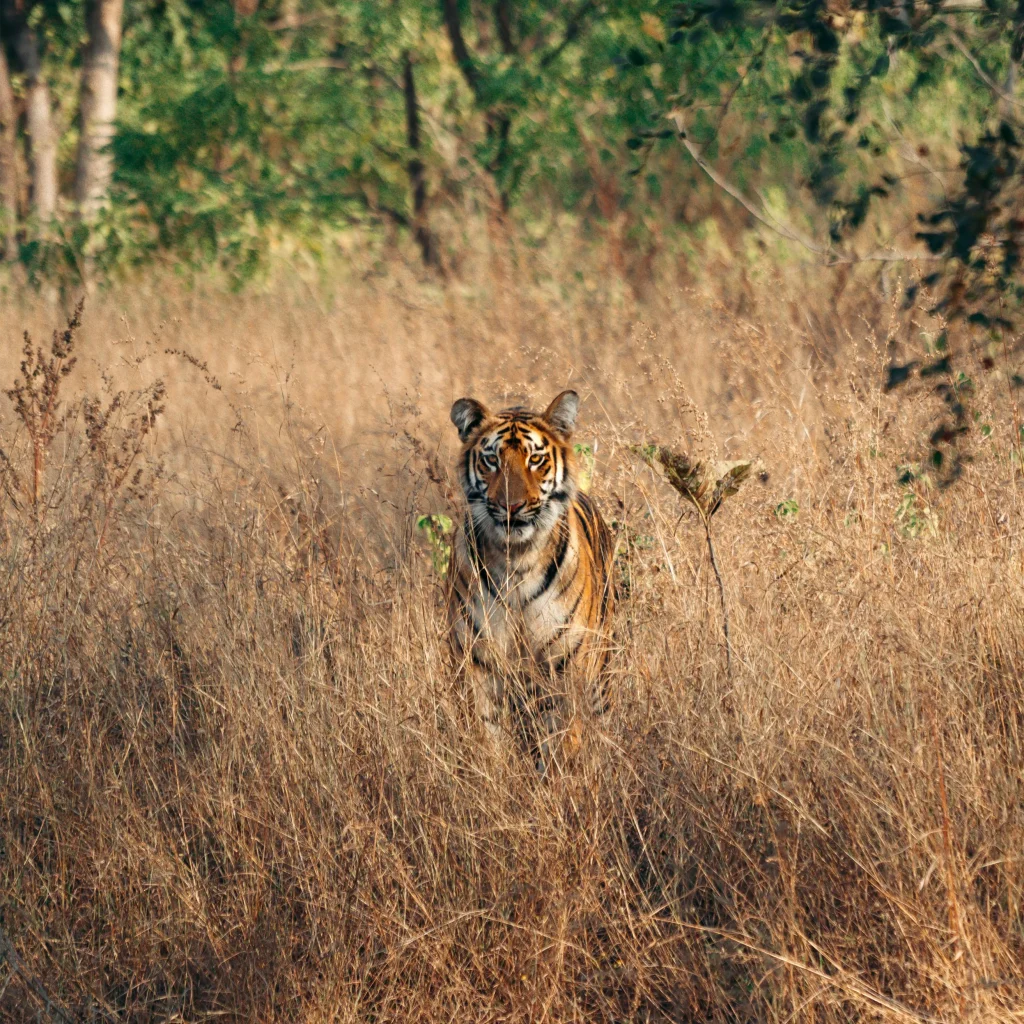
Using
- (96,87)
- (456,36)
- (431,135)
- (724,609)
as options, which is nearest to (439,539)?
(724,609)

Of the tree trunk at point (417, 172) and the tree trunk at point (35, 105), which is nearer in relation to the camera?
the tree trunk at point (417, 172)

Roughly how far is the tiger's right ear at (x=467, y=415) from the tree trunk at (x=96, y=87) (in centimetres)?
1011

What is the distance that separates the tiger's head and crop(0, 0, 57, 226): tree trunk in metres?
12.6

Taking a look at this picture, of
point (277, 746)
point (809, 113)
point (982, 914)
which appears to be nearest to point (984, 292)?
point (809, 113)

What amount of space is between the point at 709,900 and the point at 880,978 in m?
0.51

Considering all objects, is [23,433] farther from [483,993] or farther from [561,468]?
[483,993]

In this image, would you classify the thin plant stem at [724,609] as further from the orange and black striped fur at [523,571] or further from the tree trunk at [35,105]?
the tree trunk at [35,105]

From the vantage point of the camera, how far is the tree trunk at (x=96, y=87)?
13.5m

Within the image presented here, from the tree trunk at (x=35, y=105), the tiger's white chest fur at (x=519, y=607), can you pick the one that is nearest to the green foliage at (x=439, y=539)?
the tiger's white chest fur at (x=519, y=607)

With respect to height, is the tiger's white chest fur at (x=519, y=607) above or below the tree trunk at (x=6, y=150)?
below

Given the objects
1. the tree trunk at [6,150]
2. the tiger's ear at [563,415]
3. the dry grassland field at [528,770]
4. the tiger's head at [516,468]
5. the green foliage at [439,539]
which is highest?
the tree trunk at [6,150]

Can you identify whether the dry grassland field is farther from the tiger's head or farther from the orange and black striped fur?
the tiger's head

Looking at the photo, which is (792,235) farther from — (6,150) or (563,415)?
(6,150)

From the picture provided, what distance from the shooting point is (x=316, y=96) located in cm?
1282
